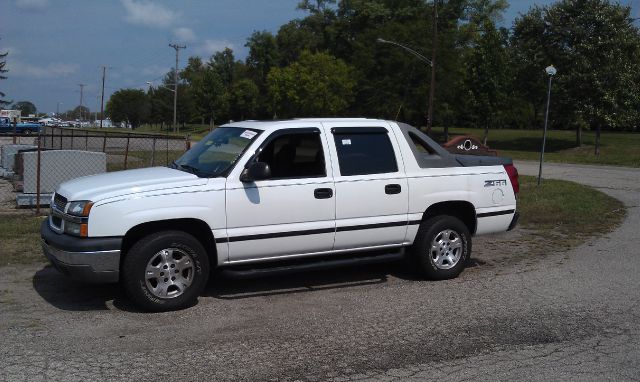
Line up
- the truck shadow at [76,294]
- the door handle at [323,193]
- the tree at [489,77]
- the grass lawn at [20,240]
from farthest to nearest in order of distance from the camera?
the tree at [489,77] < the grass lawn at [20,240] < the door handle at [323,193] < the truck shadow at [76,294]

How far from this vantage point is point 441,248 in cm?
729

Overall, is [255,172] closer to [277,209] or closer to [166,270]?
[277,209]

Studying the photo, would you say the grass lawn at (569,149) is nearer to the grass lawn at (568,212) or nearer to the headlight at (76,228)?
the grass lawn at (568,212)

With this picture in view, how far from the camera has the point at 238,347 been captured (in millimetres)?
5055

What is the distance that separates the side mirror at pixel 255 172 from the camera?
601 centimetres

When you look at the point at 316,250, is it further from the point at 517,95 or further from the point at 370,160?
the point at 517,95

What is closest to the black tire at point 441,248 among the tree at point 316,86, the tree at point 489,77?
the tree at point 489,77

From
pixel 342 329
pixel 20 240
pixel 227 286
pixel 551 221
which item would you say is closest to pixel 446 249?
pixel 342 329

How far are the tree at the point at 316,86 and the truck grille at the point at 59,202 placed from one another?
49268 millimetres

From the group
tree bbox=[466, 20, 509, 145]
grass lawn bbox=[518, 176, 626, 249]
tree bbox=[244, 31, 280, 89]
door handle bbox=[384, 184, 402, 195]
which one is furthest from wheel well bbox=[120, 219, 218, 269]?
tree bbox=[244, 31, 280, 89]

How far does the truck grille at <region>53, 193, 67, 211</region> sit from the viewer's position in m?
6.05

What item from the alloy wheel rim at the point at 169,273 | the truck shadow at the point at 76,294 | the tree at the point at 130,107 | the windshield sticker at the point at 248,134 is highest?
the tree at the point at 130,107

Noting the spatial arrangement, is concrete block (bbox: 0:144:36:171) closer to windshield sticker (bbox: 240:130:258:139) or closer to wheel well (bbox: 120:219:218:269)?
windshield sticker (bbox: 240:130:258:139)

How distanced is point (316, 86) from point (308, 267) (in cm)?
5002
